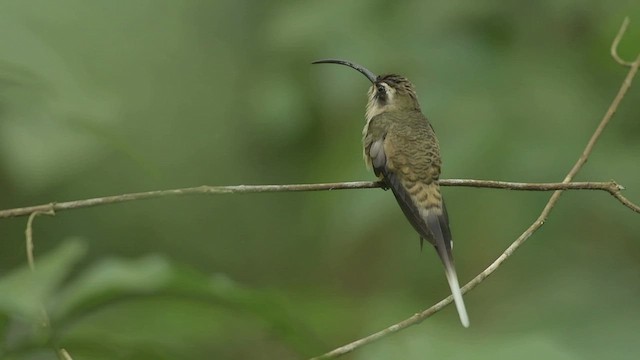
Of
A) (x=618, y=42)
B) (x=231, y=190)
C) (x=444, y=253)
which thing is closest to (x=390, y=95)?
(x=618, y=42)

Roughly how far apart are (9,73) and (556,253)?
8.82 ft

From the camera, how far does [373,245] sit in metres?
3.87

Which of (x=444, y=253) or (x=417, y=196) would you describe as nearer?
(x=444, y=253)

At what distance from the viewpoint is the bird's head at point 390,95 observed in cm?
352

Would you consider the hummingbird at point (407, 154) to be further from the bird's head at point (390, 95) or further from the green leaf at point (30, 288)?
the green leaf at point (30, 288)

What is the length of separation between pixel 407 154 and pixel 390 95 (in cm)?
55

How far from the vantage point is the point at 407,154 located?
3.06 m

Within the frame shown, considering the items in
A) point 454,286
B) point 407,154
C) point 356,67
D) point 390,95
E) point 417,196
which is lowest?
point 454,286

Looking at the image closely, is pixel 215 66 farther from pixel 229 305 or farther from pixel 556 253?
pixel 229 305

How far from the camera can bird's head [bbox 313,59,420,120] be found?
3516mm

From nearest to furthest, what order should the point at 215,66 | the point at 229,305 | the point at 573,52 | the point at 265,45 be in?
the point at 229,305 → the point at 573,52 → the point at 265,45 → the point at 215,66

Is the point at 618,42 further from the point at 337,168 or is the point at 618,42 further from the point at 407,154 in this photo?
the point at 337,168

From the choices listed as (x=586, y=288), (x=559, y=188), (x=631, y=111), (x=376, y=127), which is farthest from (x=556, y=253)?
(x=559, y=188)

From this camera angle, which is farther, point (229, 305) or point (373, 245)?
point (373, 245)
